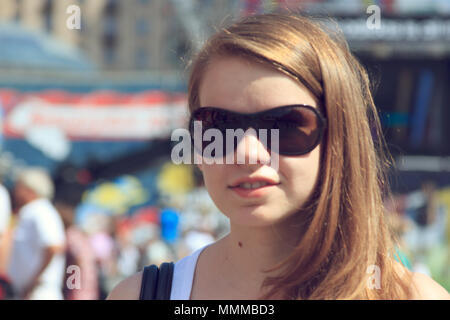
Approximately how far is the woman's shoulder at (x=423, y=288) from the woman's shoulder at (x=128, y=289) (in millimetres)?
603

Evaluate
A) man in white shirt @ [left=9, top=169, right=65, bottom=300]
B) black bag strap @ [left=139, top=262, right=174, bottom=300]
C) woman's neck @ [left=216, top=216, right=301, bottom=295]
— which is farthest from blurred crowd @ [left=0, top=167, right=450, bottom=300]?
black bag strap @ [left=139, top=262, right=174, bottom=300]

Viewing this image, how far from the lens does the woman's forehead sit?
1276mm

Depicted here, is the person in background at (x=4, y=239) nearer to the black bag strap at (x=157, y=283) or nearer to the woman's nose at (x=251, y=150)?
the black bag strap at (x=157, y=283)

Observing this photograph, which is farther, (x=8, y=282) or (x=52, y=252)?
(x=52, y=252)

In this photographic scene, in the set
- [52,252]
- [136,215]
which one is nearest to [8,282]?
[52,252]

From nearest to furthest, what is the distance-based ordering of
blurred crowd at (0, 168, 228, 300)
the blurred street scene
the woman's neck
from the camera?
the woman's neck, blurred crowd at (0, 168, 228, 300), the blurred street scene

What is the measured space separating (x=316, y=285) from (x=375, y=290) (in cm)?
13

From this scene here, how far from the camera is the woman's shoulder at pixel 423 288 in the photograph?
4.18 ft

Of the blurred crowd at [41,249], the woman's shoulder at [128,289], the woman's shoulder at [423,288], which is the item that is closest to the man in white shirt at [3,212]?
the blurred crowd at [41,249]

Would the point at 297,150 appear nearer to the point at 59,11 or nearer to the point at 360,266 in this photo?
the point at 360,266

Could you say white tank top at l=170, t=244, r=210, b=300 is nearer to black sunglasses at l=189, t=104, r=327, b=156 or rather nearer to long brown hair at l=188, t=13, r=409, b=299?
long brown hair at l=188, t=13, r=409, b=299

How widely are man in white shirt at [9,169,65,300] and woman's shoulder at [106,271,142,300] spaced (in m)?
3.12
